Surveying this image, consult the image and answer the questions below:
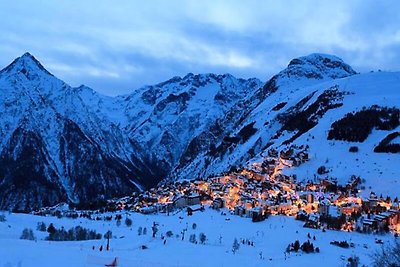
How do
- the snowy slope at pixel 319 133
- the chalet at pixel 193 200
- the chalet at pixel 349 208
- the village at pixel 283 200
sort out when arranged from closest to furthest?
the village at pixel 283 200, the chalet at pixel 349 208, the chalet at pixel 193 200, the snowy slope at pixel 319 133

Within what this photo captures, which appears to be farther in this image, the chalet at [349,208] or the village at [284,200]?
the chalet at [349,208]

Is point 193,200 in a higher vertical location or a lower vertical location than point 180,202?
higher

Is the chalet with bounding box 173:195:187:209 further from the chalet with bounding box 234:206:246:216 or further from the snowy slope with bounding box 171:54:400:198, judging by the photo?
the snowy slope with bounding box 171:54:400:198

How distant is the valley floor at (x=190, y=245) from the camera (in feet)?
83.2

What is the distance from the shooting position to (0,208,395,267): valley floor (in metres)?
25.4

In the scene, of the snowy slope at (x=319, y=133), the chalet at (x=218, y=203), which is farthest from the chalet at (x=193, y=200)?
the snowy slope at (x=319, y=133)

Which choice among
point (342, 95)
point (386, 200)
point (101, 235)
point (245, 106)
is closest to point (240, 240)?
point (101, 235)

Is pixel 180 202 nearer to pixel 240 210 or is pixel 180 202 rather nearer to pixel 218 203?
pixel 218 203

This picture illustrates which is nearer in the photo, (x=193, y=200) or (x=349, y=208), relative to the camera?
(x=349, y=208)

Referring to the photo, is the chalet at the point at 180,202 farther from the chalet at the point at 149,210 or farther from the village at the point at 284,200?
the chalet at the point at 149,210

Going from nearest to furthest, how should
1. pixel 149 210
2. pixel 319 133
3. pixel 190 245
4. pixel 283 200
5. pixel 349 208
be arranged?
pixel 190 245 → pixel 349 208 → pixel 283 200 → pixel 149 210 → pixel 319 133

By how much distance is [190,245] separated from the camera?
3588cm

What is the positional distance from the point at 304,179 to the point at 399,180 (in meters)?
15.0

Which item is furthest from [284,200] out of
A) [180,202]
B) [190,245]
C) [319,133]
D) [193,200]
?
[319,133]
